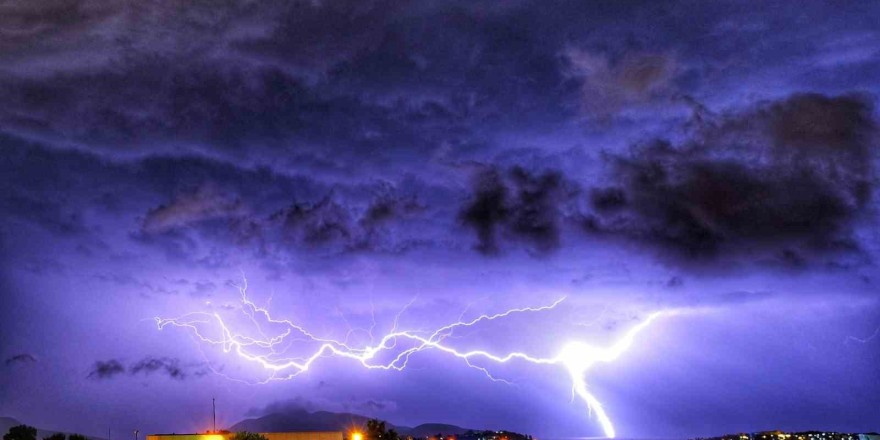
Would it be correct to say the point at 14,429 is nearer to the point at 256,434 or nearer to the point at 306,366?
the point at 256,434

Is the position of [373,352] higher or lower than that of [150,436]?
higher

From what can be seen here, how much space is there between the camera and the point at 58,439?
202 ft

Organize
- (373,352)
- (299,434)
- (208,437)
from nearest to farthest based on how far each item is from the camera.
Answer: (373,352) → (208,437) → (299,434)

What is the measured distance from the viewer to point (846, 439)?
7037 inches

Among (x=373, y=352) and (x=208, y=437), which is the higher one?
(x=373, y=352)

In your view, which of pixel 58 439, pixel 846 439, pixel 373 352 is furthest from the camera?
pixel 846 439

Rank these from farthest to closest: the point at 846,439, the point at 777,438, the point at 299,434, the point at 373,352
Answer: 1. the point at 777,438
2. the point at 846,439
3. the point at 299,434
4. the point at 373,352

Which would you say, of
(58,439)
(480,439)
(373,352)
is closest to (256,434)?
(373,352)

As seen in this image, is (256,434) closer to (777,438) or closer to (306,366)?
(306,366)

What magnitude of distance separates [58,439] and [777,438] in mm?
181958

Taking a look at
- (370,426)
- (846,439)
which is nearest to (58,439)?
(370,426)

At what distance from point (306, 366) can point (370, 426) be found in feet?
37.6

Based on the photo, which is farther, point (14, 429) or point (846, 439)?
point (846, 439)

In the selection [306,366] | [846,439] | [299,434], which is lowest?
[846,439]
